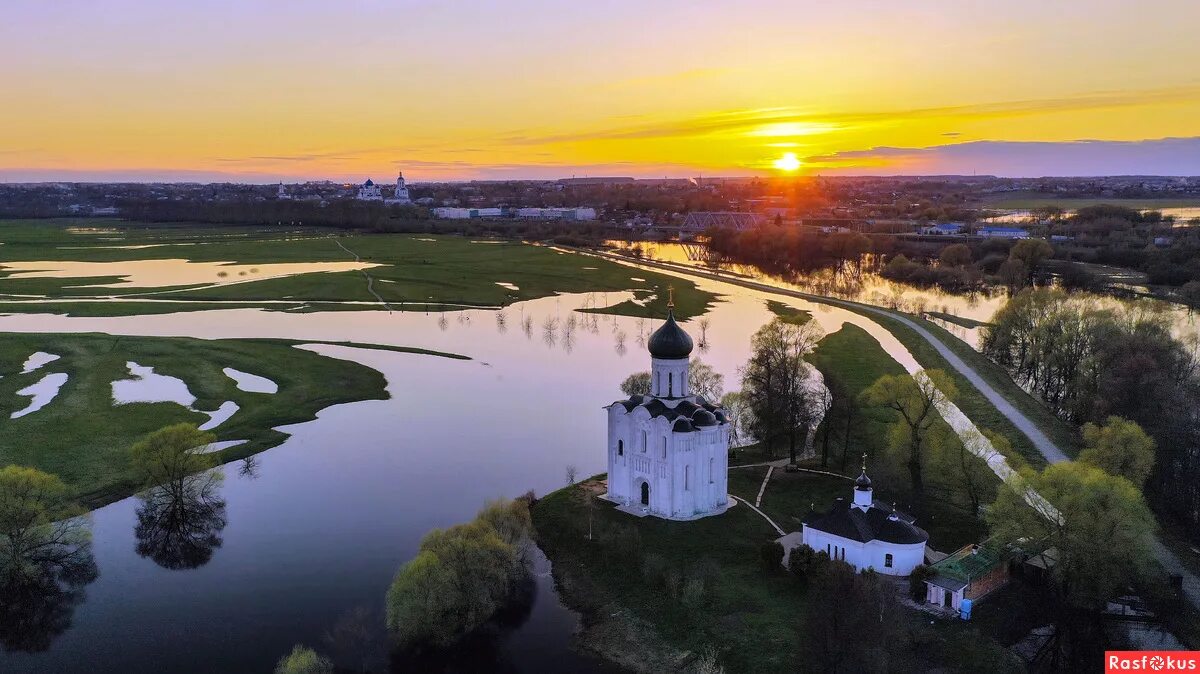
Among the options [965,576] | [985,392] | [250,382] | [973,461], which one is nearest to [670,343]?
[965,576]

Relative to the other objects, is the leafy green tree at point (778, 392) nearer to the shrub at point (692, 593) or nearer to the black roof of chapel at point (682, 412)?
the black roof of chapel at point (682, 412)

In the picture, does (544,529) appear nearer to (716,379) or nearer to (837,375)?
(716,379)

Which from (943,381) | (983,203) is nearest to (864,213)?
(983,203)

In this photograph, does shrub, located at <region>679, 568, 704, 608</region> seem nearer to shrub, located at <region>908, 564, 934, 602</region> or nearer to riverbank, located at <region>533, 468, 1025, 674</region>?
riverbank, located at <region>533, 468, 1025, 674</region>

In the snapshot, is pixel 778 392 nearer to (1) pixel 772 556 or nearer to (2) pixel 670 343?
(2) pixel 670 343

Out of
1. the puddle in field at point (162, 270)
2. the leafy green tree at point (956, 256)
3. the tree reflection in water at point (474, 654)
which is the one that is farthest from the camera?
the leafy green tree at point (956, 256)

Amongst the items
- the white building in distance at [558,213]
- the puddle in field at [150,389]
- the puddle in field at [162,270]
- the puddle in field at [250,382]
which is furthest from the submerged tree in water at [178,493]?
the white building in distance at [558,213]
